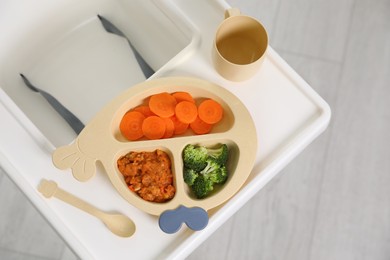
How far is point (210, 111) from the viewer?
911 millimetres

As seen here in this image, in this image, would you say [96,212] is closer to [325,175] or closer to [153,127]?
[153,127]

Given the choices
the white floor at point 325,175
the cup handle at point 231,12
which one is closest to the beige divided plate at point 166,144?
the cup handle at point 231,12

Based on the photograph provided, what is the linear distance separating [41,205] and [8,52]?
1.45 ft

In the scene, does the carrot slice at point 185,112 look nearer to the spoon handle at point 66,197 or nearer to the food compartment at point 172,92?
the food compartment at point 172,92

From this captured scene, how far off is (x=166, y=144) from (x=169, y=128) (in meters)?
0.05

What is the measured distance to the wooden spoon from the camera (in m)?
0.88

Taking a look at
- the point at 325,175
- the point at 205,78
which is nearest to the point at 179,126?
the point at 205,78

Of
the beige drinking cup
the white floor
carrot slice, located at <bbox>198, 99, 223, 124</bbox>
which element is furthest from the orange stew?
the white floor

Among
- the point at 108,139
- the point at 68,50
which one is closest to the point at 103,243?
the point at 108,139

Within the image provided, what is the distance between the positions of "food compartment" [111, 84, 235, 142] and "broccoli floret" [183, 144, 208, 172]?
0.06m

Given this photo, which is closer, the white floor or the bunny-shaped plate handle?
the bunny-shaped plate handle

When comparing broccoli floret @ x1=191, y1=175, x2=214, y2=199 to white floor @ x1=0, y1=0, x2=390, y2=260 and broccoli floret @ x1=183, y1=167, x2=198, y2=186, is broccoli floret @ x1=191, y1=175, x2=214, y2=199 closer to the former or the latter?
broccoli floret @ x1=183, y1=167, x2=198, y2=186

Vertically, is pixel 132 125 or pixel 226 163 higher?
pixel 132 125

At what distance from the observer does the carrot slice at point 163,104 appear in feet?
2.95
